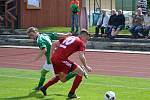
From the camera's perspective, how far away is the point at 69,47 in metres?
11.6

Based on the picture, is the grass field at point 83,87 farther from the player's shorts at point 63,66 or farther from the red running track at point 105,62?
the red running track at point 105,62

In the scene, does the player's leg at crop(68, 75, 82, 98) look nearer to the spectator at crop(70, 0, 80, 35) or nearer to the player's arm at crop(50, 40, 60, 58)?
the player's arm at crop(50, 40, 60, 58)

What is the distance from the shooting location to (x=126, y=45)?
2656 cm

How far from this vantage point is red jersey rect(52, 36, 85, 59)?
11594 mm

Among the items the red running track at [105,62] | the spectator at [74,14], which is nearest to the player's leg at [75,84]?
the red running track at [105,62]

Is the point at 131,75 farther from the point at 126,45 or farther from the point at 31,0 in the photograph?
the point at 31,0

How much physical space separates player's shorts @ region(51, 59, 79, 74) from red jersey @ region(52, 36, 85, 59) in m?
0.12

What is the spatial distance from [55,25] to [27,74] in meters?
19.8

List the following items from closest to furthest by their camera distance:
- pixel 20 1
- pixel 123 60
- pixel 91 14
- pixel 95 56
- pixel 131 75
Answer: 1. pixel 131 75
2. pixel 123 60
3. pixel 95 56
4. pixel 20 1
5. pixel 91 14

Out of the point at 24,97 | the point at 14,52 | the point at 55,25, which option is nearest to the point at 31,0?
the point at 55,25

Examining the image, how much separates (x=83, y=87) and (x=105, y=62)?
696cm

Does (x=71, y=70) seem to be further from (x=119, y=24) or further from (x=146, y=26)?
(x=119, y=24)

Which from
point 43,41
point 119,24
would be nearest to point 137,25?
point 119,24

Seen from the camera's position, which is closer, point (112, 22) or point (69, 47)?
point (69, 47)
